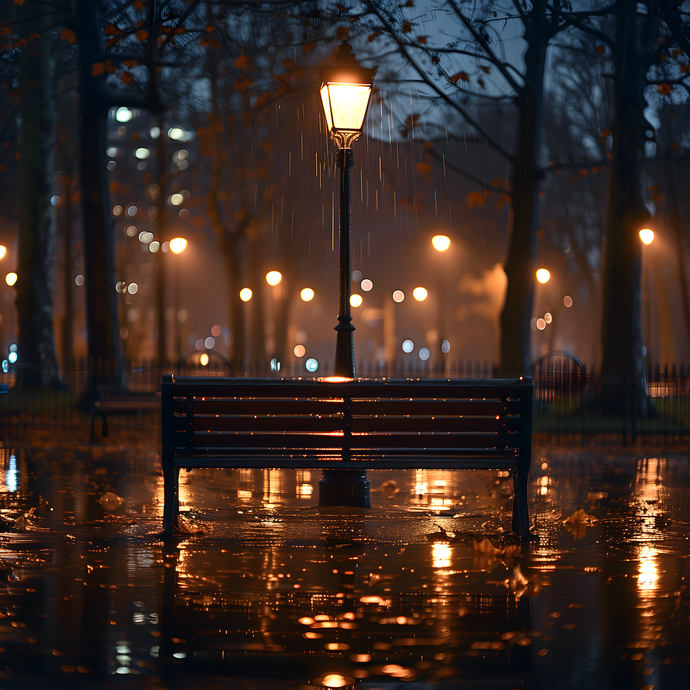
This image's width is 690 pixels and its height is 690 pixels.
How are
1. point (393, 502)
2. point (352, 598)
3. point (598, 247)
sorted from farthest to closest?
point (598, 247) → point (393, 502) → point (352, 598)

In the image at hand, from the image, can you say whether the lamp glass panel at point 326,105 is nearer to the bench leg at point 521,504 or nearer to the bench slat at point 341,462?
the bench slat at point 341,462

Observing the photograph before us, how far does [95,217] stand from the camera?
61.9ft

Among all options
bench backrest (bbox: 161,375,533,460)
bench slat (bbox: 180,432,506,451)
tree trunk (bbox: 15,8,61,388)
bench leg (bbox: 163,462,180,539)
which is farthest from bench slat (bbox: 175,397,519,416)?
tree trunk (bbox: 15,8,61,388)

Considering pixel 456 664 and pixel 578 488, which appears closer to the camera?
pixel 456 664

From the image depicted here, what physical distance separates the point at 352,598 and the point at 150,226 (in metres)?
50.2

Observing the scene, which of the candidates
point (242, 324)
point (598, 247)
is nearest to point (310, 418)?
point (242, 324)

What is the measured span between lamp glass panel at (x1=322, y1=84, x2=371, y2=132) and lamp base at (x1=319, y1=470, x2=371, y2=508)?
10.6 ft

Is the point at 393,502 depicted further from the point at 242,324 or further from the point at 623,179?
the point at 242,324

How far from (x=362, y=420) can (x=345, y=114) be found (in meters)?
3.33

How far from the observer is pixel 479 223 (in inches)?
1681

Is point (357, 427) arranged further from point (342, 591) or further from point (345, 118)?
point (345, 118)

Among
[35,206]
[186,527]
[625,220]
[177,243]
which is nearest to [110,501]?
[186,527]

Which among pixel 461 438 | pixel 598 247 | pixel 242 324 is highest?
pixel 598 247

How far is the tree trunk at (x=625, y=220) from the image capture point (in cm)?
1761
